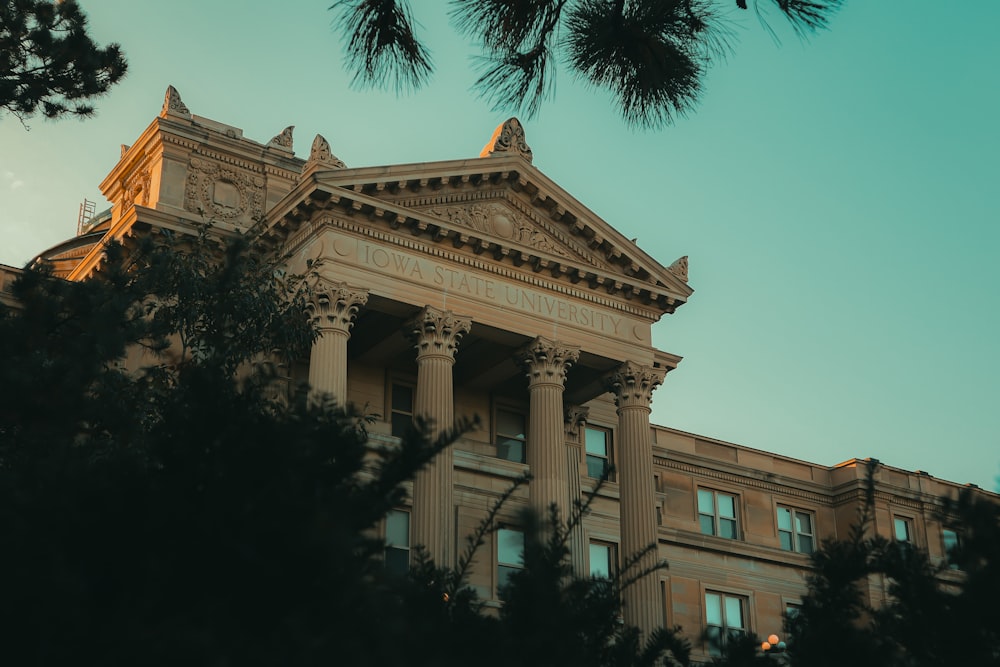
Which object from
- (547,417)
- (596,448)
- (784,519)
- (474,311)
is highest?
(474,311)

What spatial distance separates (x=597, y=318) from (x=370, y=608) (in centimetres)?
2679

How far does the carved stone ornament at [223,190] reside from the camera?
1383 inches

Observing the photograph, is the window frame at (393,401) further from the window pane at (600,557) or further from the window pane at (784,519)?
the window pane at (784,519)

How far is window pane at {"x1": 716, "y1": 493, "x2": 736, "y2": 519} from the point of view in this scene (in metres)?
42.6

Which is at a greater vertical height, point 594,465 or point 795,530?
point 594,465

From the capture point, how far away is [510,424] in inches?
1425

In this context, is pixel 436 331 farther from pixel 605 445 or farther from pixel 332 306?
pixel 605 445

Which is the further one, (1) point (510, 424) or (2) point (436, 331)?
(1) point (510, 424)

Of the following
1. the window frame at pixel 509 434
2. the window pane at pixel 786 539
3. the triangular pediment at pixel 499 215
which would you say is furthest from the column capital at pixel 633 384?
the window pane at pixel 786 539

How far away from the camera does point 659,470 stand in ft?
135

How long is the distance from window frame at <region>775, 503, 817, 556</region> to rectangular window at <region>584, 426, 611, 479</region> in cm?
899

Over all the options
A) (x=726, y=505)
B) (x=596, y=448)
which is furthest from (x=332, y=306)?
(x=726, y=505)

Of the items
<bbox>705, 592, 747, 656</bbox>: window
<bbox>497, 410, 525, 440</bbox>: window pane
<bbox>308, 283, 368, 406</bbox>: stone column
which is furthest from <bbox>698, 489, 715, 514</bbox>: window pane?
<bbox>308, 283, 368, 406</bbox>: stone column

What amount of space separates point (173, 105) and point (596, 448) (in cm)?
1525
